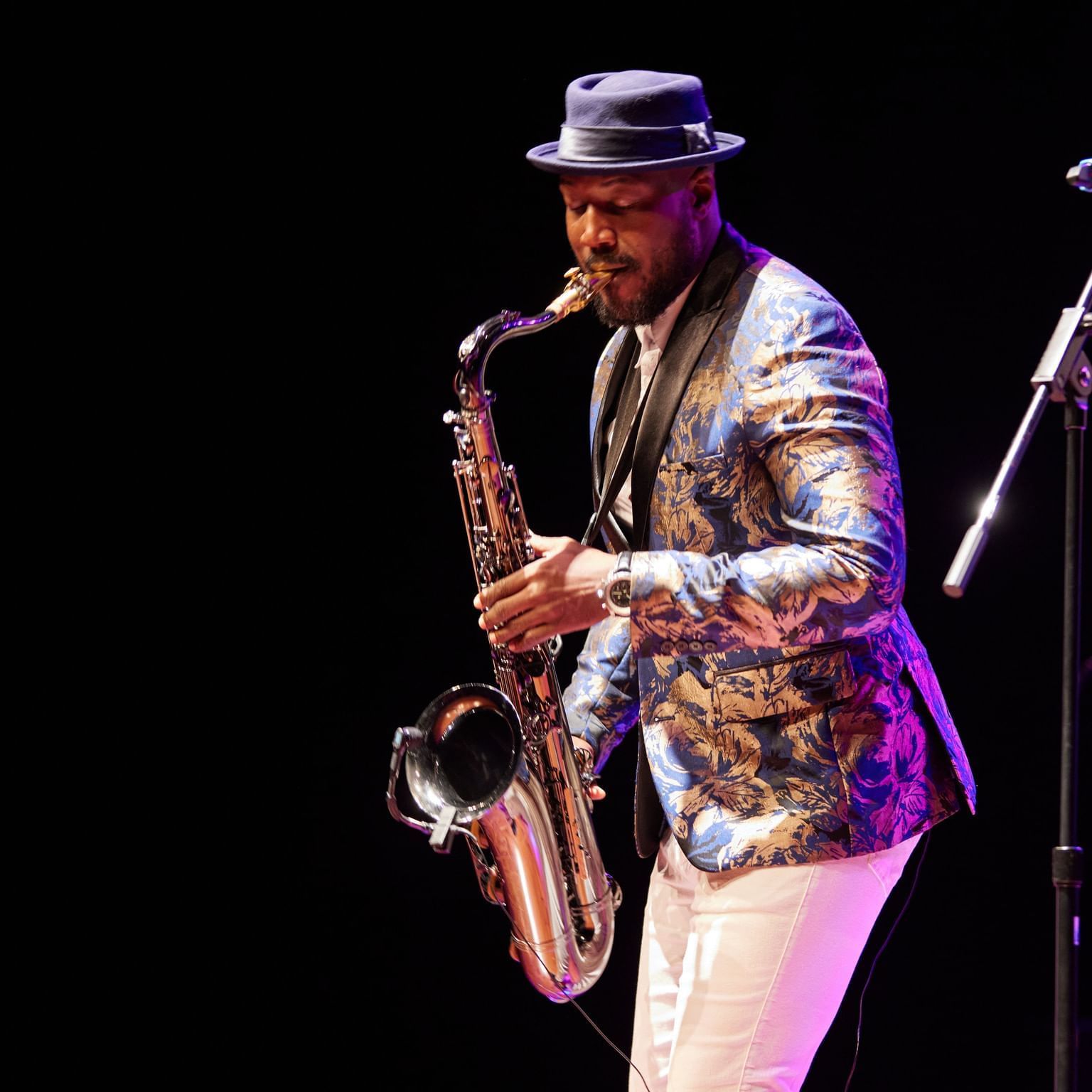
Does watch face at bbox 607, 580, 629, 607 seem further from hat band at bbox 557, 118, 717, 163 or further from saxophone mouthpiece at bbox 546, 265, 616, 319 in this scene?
hat band at bbox 557, 118, 717, 163

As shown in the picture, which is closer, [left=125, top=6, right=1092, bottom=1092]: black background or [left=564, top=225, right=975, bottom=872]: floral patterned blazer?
[left=564, top=225, right=975, bottom=872]: floral patterned blazer

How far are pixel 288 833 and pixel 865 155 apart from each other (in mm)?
2366

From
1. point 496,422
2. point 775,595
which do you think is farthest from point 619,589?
point 496,422

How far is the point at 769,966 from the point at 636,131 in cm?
125

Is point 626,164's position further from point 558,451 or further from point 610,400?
point 558,451

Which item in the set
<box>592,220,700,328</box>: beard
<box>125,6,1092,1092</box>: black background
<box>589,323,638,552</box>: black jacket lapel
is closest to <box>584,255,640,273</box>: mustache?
<box>592,220,700,328</box>: beard

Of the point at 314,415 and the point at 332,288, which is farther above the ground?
the point at 332,288

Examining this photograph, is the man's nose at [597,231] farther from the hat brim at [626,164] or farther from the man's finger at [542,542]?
the man's finger at [542,542]

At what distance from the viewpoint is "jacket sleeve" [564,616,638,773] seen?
7.93ft

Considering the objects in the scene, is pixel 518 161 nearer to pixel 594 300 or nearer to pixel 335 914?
pixel 594 300

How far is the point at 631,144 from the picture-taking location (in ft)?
6.68

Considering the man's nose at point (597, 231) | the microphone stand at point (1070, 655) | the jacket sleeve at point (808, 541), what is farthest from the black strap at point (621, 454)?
the microphone stand at point (1070, 655)

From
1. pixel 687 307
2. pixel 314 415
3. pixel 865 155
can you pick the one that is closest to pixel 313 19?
pixel 314 415

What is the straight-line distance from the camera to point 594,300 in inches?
85.7
